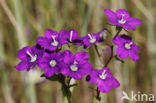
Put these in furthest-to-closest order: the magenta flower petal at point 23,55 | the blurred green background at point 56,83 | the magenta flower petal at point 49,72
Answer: the blurred green background at point 56,83 < the magenta flower petal at point 23,55 < the magenta flower petal at point 49,72

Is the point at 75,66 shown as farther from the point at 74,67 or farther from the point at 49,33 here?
the point at 49,33

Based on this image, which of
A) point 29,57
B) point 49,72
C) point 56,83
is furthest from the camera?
point 56,83

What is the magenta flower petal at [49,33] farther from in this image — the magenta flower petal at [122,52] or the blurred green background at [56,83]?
the blurred green background at [56,83]

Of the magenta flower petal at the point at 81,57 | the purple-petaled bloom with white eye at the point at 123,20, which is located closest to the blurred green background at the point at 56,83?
the purple-petaled bloom with white eye at the point at 123,20

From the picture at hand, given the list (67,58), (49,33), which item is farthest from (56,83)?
(67,58)

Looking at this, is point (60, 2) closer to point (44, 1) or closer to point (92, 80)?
point (44, 1)

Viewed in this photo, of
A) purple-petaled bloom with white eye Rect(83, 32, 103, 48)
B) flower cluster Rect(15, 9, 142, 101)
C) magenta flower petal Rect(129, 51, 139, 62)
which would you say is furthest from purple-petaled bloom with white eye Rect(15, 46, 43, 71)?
magenta flower petal Rect(129, 51, 139, 62)
